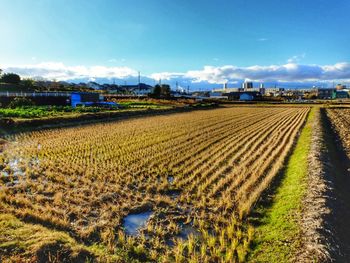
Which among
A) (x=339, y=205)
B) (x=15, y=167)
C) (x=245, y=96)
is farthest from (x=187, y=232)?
(x=245, y=96)

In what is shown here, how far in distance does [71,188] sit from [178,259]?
4505 mm

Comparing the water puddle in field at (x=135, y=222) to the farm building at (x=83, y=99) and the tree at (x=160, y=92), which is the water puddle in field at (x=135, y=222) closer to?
the farm building at (x=83, y=99)

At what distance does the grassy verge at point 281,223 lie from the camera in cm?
512

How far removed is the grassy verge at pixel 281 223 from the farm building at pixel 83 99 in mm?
33408

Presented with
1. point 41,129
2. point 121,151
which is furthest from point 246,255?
point 41,129

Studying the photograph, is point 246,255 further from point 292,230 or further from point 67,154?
point 67,154

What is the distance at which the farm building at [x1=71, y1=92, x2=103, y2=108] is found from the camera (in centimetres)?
3900

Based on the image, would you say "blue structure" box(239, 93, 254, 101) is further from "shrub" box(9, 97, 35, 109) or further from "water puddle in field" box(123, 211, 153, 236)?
"water puddle in field" box(123, 211, 153, 236)

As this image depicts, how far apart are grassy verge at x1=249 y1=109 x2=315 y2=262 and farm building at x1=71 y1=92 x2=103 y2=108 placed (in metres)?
33.4

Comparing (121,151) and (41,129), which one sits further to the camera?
(41,129)

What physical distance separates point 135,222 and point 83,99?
36.4 m

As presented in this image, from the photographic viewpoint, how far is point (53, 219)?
6.20 m

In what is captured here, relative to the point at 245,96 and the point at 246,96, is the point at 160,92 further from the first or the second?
the point at 246,96

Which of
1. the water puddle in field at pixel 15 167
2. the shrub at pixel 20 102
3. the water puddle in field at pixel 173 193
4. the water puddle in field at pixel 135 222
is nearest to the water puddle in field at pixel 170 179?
the water puddle in field at pixel 173 193
